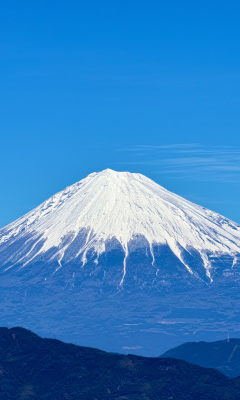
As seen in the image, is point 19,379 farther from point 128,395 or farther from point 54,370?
point 128,395

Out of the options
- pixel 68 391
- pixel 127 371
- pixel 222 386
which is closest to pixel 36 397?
pixel 68 391

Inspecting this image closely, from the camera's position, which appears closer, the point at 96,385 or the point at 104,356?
the point at 96,385

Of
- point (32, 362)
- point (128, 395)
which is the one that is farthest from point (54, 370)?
point (128, 395)

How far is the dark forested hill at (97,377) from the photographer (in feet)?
411

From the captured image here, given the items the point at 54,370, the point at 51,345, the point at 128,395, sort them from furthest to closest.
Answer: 1. the point at 51,345
2. the point at 54,370
3. the point at 128,395

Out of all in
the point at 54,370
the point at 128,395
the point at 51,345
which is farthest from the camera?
the point at 51,345

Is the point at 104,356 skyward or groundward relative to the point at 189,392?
skyward

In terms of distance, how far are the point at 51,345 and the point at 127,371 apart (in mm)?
15313

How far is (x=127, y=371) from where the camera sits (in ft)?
431

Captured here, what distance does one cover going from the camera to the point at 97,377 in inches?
5123

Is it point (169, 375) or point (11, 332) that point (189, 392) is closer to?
point (169, 375)

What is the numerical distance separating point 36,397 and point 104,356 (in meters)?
14.3

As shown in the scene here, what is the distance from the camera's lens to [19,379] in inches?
5162

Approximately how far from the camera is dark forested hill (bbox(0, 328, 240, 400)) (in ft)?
411
